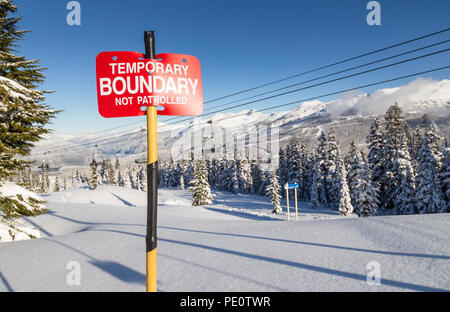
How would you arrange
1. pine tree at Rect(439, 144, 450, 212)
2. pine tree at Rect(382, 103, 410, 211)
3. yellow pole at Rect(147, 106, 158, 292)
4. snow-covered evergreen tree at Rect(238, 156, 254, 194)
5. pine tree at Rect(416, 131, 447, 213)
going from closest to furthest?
yellow pole at Rect(147, 106, 158, 292) < pine tree at Rect(416, 131, 447, 213) < pine tree at Rect(439, 144, 450, 212) < pine tree at Rect(382, 103, 410, 211) < snow-covered evergreen tree at Rect(238, 156, 254, 194)

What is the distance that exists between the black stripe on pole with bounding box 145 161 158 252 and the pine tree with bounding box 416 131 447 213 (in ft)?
119

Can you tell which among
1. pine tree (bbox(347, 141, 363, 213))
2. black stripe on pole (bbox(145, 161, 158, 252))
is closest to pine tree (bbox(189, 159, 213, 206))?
pine tree (bbox(347, 141, 363, 213))

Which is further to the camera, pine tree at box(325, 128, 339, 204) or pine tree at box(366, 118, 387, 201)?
pine tree at box(325, 128, 339, 204)

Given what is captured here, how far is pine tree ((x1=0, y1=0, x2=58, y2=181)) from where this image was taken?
8095 mm

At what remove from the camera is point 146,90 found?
2629mm

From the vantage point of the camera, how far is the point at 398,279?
3.72m

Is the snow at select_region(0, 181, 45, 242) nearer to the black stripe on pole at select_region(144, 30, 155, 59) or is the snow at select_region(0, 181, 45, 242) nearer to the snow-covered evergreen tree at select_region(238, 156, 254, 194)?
the black stripe on pole at select_region(144, 30, 155, 59)

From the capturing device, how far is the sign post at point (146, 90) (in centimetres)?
260

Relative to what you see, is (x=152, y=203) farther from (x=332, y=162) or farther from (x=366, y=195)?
(x=332, y=162)

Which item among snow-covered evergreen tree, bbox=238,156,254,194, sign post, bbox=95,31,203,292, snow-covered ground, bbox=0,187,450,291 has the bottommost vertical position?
snow-covered evergreen tree, bbox=238,156,254,194

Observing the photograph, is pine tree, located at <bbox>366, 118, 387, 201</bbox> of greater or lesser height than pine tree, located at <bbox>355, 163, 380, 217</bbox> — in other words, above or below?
above

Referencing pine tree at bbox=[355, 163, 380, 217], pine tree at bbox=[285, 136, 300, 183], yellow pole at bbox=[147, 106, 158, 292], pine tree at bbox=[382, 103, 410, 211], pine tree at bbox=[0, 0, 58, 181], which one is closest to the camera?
yellow pole at bbox=[147, 106, 158, 292]
